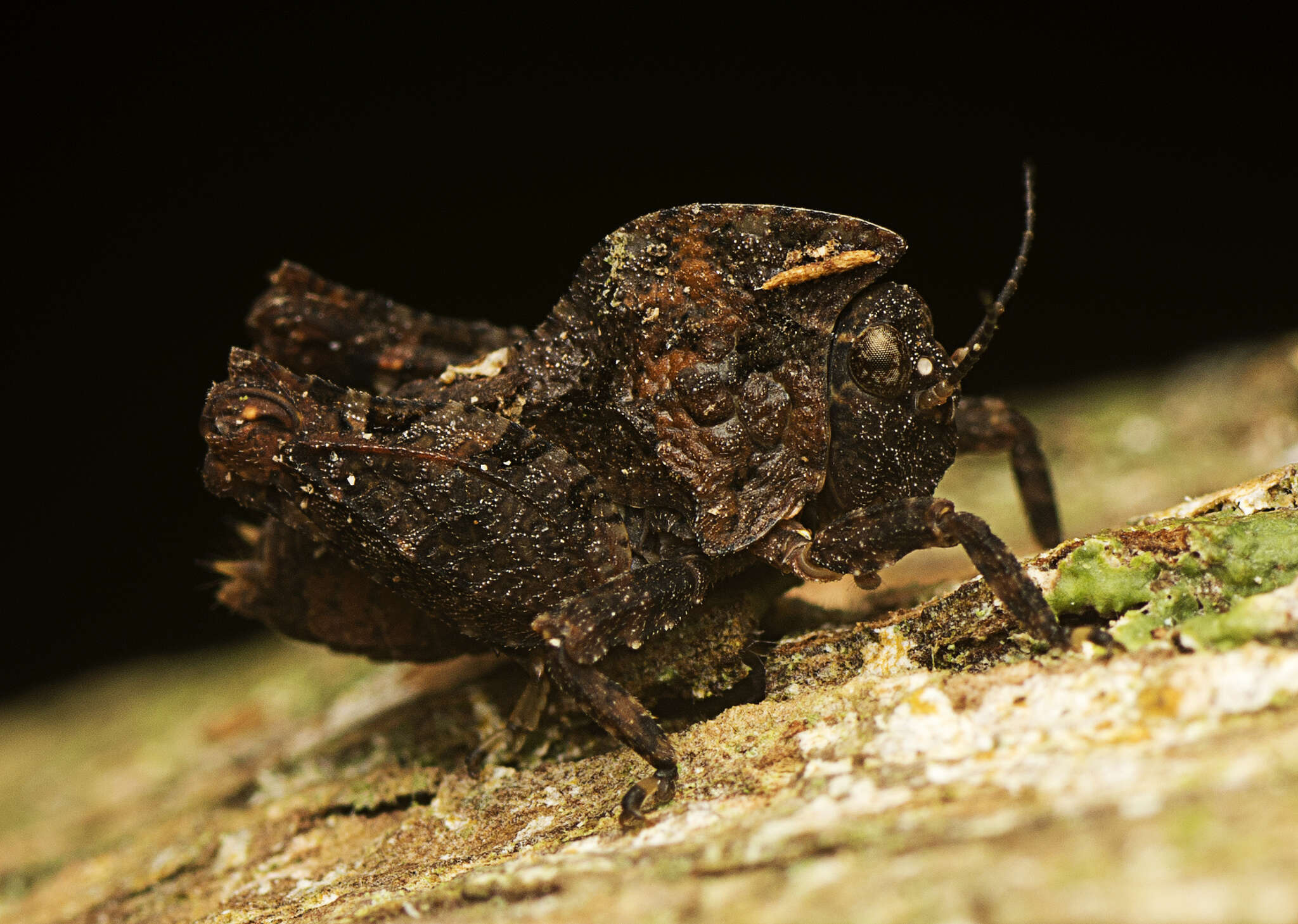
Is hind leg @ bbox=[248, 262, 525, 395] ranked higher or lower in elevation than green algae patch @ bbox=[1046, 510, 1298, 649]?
higher

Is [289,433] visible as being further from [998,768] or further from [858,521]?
[998,768]

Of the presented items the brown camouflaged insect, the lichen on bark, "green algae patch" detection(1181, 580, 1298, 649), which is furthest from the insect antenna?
"green algae patch" detection(1181, 580, 1298, 649)

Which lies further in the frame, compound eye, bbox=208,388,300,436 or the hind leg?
the hind leg

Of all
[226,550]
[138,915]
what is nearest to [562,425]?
[226,550]

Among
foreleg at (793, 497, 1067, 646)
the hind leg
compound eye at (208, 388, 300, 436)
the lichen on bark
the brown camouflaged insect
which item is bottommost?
the lichen on bark

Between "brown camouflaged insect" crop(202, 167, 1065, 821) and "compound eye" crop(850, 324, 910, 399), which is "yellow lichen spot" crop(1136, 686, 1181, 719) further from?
"compound eye" crop(850, 324, 910, 399)

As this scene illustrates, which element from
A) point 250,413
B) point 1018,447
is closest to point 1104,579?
point 1018,447

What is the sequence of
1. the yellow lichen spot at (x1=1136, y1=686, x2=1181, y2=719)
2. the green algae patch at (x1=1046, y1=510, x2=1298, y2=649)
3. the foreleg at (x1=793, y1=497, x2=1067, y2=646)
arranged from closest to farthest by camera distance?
the yellow lichen spot at (x1=1136, y1=686, x2=1181, y2=719), the green algae patch at (x1=1046, y1=510, x2=1298, y2=649), the foreleg at (x1=793, y1=497, x2=1067, y2=646)

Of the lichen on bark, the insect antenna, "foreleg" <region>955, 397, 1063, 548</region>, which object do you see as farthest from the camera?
"foreleg" <region>955, 397, 1063, 548</region>
